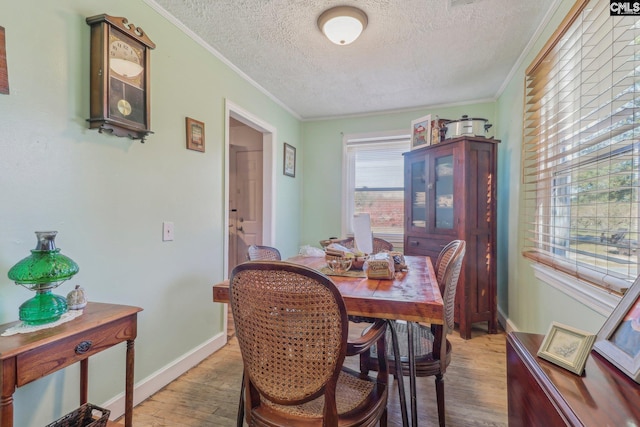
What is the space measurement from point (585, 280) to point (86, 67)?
2.67m

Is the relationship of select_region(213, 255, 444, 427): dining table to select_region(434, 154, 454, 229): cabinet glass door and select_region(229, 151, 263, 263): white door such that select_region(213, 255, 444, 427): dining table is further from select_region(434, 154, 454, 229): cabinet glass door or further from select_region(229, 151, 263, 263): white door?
select_region(229, 151, 263, 263): white door

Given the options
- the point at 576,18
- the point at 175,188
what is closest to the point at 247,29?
the point at 175,188

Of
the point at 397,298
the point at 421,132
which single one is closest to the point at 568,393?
the point at 397,298

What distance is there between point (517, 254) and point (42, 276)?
3198 mm

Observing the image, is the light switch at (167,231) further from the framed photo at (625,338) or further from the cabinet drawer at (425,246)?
the cabinet drawer at (425,246)

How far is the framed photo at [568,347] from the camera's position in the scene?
757 millimetres

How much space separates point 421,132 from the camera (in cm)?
317

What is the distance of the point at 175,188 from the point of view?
6.59 ft

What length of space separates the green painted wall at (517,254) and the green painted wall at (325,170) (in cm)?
141

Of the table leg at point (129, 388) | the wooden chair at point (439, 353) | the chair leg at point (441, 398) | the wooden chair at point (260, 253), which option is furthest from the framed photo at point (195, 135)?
the chair leg at point (441, 398)

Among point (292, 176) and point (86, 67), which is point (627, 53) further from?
point (292, 176)

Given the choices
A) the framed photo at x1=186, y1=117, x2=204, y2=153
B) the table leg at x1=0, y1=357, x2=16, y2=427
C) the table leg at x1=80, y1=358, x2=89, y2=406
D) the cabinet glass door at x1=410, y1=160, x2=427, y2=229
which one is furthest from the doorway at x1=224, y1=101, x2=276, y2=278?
the table leg at x1=0, y1=357, x2=16, y2=427

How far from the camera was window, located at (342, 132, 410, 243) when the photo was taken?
12.5ft

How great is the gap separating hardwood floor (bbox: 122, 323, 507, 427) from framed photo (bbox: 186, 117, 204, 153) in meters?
1.65
